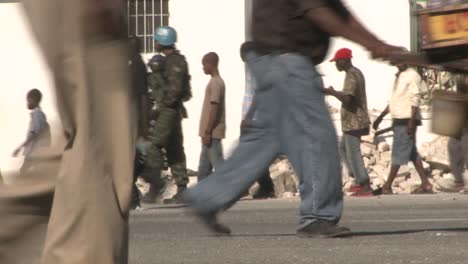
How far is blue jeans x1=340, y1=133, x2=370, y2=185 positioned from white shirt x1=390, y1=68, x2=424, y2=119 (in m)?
0.70

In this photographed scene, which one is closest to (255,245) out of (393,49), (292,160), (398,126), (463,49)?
(292,160)

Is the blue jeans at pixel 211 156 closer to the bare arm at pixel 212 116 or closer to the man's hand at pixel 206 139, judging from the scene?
the man's hand at pixel 206 139

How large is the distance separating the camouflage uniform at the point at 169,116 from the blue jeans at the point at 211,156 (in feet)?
1.62

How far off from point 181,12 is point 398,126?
19.4ft

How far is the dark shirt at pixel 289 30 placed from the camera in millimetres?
8758

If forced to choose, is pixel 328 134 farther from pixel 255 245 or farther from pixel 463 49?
pixel 463 49

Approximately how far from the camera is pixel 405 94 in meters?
16.9

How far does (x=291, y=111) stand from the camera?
8852mm

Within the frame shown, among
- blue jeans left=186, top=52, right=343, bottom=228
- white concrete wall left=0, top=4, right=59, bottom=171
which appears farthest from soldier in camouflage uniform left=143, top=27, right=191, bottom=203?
white concrete wall left=0, top=4, right=59, bottom=171

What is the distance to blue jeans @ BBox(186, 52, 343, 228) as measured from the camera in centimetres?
879

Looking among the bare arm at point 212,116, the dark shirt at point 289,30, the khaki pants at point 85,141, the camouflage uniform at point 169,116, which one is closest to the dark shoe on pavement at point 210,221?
the dark shirt at point 289,30

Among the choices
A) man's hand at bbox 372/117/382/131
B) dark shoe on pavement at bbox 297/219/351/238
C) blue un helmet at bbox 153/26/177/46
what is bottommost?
man's hand at bbox 372/117/382/131

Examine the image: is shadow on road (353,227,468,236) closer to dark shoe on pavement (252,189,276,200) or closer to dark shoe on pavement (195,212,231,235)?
dark shoe on pavement (195,212,231,235)

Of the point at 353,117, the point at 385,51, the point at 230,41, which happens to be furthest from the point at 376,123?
the point at 385,51
